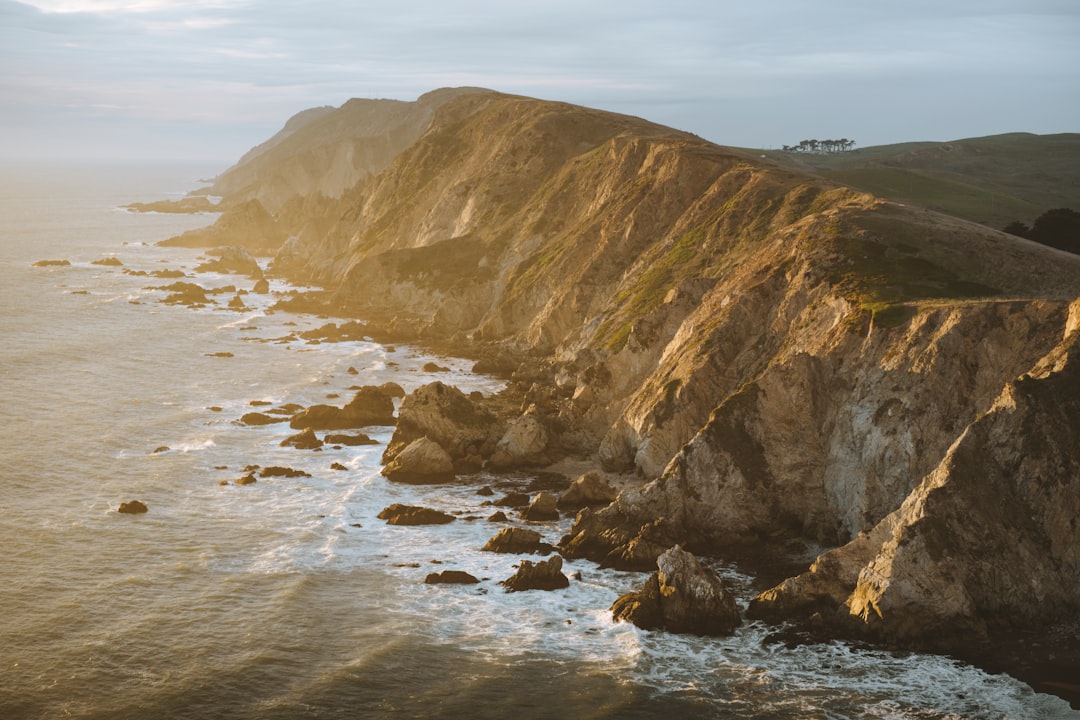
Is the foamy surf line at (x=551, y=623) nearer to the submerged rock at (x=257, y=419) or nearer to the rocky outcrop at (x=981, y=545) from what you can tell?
the rocky outcrop at (x=981, y=545)

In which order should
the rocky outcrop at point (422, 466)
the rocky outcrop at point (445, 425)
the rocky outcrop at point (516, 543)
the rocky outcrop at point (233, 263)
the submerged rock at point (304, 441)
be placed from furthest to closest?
the rocky outcrop at point (233, 263), the submerged rock at point (304, 441), the rocky outcrop at point (445, 425), the rocky outcrop at point (422, 466), the rocky outcrop at point (516, 543)

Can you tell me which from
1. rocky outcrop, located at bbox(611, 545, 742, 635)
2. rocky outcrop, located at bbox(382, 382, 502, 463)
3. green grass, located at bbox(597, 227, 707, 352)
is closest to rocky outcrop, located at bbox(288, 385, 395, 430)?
rocky outcrop, located at bbox(382, 382, 502, 463)

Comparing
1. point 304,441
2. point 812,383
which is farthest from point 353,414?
point 812,383

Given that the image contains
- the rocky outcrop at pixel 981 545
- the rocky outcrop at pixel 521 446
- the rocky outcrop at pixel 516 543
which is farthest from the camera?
the rocky outcrop at pixel 521 446

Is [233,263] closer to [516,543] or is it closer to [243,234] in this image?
[243,234]

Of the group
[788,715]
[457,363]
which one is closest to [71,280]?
[457,363]

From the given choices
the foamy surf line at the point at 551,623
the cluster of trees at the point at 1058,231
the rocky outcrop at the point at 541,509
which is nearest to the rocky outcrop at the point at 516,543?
the foamy surf line at the point at 551,623

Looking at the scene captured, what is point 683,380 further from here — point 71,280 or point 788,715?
point 71,280
